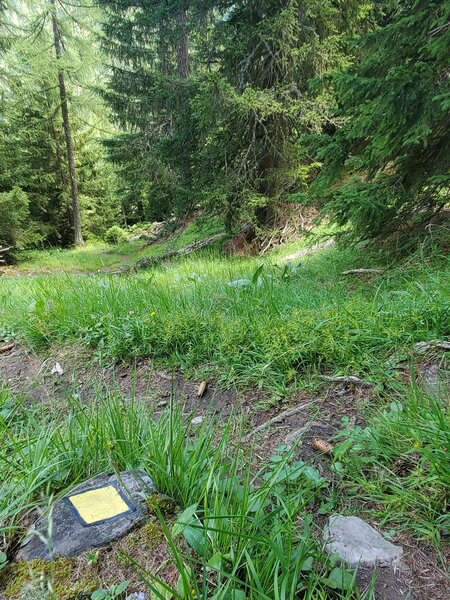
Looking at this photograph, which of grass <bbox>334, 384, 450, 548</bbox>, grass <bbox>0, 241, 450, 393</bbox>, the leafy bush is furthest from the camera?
the leafy bush

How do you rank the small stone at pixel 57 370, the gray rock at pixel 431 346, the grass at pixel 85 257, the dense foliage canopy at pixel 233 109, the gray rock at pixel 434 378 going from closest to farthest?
the gray rock at pixel 434 378 < the gray rock at pixel 431 346 < the small stone at pixel 57 370 < the dense foliage canopy at pixel 233 109 < the grass at pixel 85 257

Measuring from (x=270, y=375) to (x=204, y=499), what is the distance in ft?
3.53

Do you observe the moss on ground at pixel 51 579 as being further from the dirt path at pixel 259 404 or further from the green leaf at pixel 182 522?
the dirt path at pixel 259 404

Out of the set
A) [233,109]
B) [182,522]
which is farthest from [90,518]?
[233,109]

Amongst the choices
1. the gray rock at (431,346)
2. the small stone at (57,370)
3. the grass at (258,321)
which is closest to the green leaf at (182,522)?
the grass at (258,321)

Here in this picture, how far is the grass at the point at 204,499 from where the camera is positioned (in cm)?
81

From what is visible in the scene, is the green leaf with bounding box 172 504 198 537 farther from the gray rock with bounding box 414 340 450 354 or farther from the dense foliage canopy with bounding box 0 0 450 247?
the dense foliage canopy with bounding box 0 0 450 247

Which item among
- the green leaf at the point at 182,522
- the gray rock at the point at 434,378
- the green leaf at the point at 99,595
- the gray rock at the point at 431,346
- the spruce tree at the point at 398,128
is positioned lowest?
the gray rock at the point at 434,378

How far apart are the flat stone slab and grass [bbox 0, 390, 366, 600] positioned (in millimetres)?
56

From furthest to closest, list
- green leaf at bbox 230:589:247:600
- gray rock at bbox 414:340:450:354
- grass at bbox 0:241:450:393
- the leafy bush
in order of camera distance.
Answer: the leafy bush < grass at bbox 0:241:450:393 < gray rock at bbox 414:340:450:354 < green leaf at bbox 230:589:247:600

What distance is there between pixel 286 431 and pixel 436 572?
766mm

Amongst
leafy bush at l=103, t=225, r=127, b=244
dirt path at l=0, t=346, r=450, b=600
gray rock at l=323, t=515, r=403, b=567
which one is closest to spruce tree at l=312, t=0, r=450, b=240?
dirt path at l=0, t=346, r=450, b=600

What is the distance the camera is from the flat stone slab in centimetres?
88

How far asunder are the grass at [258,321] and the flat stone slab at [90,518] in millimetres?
1051
